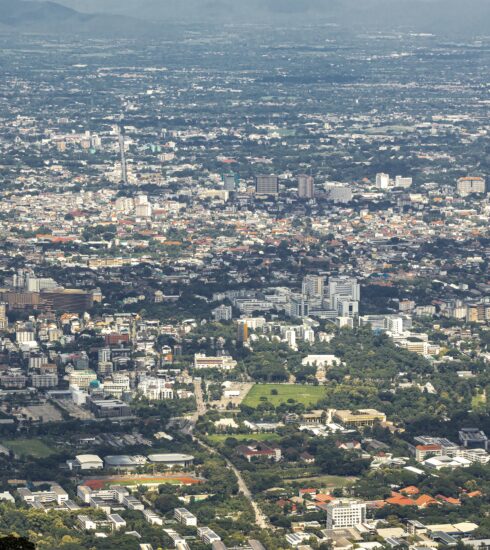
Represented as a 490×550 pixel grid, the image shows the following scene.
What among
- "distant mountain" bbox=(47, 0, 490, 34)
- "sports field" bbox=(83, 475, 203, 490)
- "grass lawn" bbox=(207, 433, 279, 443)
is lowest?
"distant mountain" bbox=(47, 0, 490, 34)

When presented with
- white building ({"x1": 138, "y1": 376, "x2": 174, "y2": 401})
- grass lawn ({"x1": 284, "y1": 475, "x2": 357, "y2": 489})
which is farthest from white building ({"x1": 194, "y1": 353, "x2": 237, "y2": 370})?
grass lawn ({"x1": 284, "y1": 475, "x2": 357, "y2": 489})

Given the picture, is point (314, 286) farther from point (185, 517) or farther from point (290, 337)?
point (185, 517)

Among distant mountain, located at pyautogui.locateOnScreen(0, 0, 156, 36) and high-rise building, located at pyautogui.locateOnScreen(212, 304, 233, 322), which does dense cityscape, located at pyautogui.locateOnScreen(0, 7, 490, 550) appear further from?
distant mountain, located at pyautogui.locateOnScreen(0, 0, 156, 36)

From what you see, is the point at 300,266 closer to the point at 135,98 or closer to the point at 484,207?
the point at 484,207

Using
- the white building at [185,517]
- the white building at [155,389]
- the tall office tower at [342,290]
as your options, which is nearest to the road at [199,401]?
the white building at [155,389]

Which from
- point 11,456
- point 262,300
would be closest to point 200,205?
point 262,300

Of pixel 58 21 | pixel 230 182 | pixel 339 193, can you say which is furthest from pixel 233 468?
pixel 58 21

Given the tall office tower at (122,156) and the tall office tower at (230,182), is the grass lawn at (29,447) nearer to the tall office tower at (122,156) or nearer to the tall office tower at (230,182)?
the tall office tower at (230,182)
